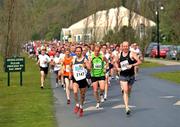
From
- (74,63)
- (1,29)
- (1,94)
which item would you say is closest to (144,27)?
(1,29)

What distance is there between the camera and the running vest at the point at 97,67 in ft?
52.0

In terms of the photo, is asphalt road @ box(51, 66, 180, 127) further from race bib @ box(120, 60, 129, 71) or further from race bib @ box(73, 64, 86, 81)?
race bib @ box(120, 60, 129, 71)

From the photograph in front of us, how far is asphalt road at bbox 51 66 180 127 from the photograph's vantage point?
12.4 meters

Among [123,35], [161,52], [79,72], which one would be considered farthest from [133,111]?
[161,52]

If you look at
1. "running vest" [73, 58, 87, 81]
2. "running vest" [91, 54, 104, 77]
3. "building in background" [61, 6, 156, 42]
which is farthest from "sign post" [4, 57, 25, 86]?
"building in background" [61, 6, 156, 42]

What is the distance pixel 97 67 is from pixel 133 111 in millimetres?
1969

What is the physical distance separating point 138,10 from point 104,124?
3597 centimetres

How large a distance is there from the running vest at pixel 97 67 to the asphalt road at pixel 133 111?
36.5 inches

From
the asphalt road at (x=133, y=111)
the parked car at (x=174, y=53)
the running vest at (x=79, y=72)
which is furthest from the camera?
the parked car at (x=174, y=53)

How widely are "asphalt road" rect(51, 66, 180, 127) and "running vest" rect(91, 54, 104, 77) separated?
36.5 inches

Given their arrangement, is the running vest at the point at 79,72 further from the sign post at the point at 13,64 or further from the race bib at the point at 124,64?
the sign post at the point at 13,64

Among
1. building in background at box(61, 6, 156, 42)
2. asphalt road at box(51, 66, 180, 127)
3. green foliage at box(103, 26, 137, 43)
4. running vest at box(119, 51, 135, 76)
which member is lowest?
asphalt road at box(51, 66, 180, 127)

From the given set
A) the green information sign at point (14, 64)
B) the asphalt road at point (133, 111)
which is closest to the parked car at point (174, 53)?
the green information sign at point (14, 64)

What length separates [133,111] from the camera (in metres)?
14.5
